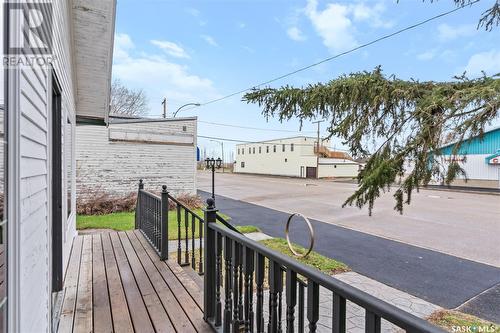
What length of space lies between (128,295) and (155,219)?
4.85 ft

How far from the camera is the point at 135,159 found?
1058 cm

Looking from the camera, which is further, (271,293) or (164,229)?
(164,229)

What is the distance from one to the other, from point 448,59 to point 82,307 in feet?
15.4

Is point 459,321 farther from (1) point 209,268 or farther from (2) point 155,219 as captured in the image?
(2) point 155,219

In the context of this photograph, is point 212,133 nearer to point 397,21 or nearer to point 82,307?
point 397,21

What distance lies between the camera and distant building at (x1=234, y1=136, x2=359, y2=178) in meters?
35.1

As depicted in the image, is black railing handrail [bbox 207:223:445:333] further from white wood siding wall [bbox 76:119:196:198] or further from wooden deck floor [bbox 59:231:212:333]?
white wood siding wall [bbox 76:119:196:198]

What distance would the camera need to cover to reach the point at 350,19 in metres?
6.34

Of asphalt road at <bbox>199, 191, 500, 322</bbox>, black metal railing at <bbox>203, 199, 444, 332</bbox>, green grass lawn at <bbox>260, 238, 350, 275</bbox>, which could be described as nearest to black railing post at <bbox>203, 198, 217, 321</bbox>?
black metal railing at <bbox>203, 199, 444, 332</bbox>

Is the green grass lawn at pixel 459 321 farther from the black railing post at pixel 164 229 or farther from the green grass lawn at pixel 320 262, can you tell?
the black railing post at pixel 164 229

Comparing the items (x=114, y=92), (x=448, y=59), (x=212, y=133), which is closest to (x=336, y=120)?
(x=448, y=59)

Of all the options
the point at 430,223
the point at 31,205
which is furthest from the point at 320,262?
the point at 430,223

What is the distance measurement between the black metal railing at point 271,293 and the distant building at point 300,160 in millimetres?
31674

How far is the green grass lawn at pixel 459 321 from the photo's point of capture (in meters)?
3.38
